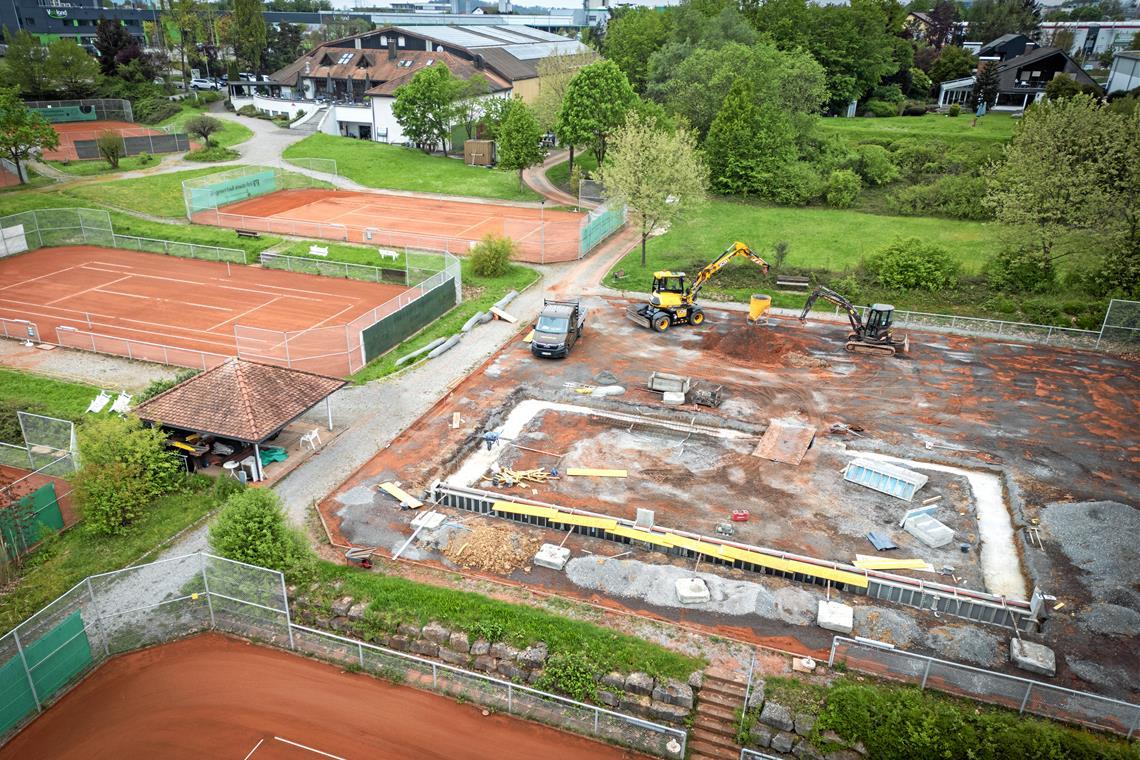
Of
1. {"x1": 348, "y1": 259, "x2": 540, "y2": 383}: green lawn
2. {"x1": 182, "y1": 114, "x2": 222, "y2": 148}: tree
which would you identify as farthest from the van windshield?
{"x1": 182, "y1": 114, "x2": 222, "y2": 148}: tree

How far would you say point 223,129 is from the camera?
80.4 metres

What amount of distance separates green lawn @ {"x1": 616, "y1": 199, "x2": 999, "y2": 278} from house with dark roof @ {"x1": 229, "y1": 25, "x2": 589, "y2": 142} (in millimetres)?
36507

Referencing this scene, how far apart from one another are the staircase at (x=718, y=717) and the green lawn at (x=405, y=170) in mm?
52549

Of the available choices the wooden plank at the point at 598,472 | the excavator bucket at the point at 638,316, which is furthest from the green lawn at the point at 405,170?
the wooden plank at the point at 598,472

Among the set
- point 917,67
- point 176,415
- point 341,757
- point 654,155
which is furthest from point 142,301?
point 917,67

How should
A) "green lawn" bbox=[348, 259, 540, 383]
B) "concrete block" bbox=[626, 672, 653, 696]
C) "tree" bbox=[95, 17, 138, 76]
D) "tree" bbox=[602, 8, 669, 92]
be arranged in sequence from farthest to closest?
"tree" bbox=[602, 8, 669, 92] < "tree" bbox=[95, 17, 138, 76] < "green lawn" bbox=[348, 259, 540, 383] < "concrete block" bbox=[626, 672, 653, 696]

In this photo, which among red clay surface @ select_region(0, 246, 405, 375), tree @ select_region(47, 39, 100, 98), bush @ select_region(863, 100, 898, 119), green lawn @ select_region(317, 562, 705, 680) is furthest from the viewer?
bush @ select_region(863, 100, 898, 119)

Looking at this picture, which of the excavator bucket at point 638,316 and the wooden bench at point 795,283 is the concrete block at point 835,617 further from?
the wooden bench at point 795,283

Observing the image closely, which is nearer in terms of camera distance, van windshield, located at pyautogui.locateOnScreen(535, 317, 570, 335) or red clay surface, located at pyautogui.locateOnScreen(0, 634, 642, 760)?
red clay surface, located at pyautogui.locateOnScreen(0, 634, 642, 760)

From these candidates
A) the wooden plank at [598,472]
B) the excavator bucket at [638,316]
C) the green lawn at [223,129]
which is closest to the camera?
the wooden plank at [598,472]

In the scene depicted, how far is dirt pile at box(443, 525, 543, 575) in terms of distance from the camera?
21.1m

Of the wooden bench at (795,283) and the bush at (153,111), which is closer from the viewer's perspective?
the wooden bench at (795,283)

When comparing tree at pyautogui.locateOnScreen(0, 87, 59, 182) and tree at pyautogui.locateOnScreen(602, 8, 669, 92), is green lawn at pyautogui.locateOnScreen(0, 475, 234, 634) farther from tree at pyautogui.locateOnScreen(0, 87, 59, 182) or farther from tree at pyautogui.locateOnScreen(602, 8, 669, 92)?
tree at pyautogui.locateOnScreen(602, 8, 669, 92)

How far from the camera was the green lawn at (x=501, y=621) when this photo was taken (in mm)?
17688
